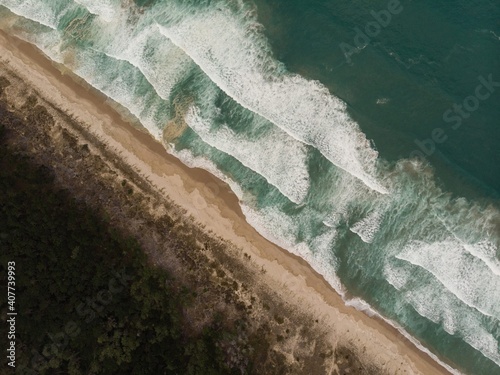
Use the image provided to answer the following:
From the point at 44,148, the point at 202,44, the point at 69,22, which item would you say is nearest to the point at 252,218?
the point at 202,44

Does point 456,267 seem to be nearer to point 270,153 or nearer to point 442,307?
point 442,307

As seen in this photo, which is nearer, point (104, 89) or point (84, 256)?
point (84, 256)

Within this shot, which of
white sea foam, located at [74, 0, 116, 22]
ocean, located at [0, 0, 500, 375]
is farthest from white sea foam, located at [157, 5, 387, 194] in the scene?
white sea foam, located at [74, 0, 116, 22]

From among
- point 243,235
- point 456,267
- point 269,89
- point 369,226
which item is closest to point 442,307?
point 456,267

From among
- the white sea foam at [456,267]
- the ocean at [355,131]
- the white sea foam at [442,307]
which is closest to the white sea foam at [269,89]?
the ocean at [355,131]

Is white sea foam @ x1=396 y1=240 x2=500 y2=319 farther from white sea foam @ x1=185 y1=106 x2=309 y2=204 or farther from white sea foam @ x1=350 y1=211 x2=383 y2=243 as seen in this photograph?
white sea foam @ x1=185 y1=106 x2=309 y2=204

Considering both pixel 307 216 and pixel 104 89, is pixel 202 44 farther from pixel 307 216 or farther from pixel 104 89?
pixel 307 216
